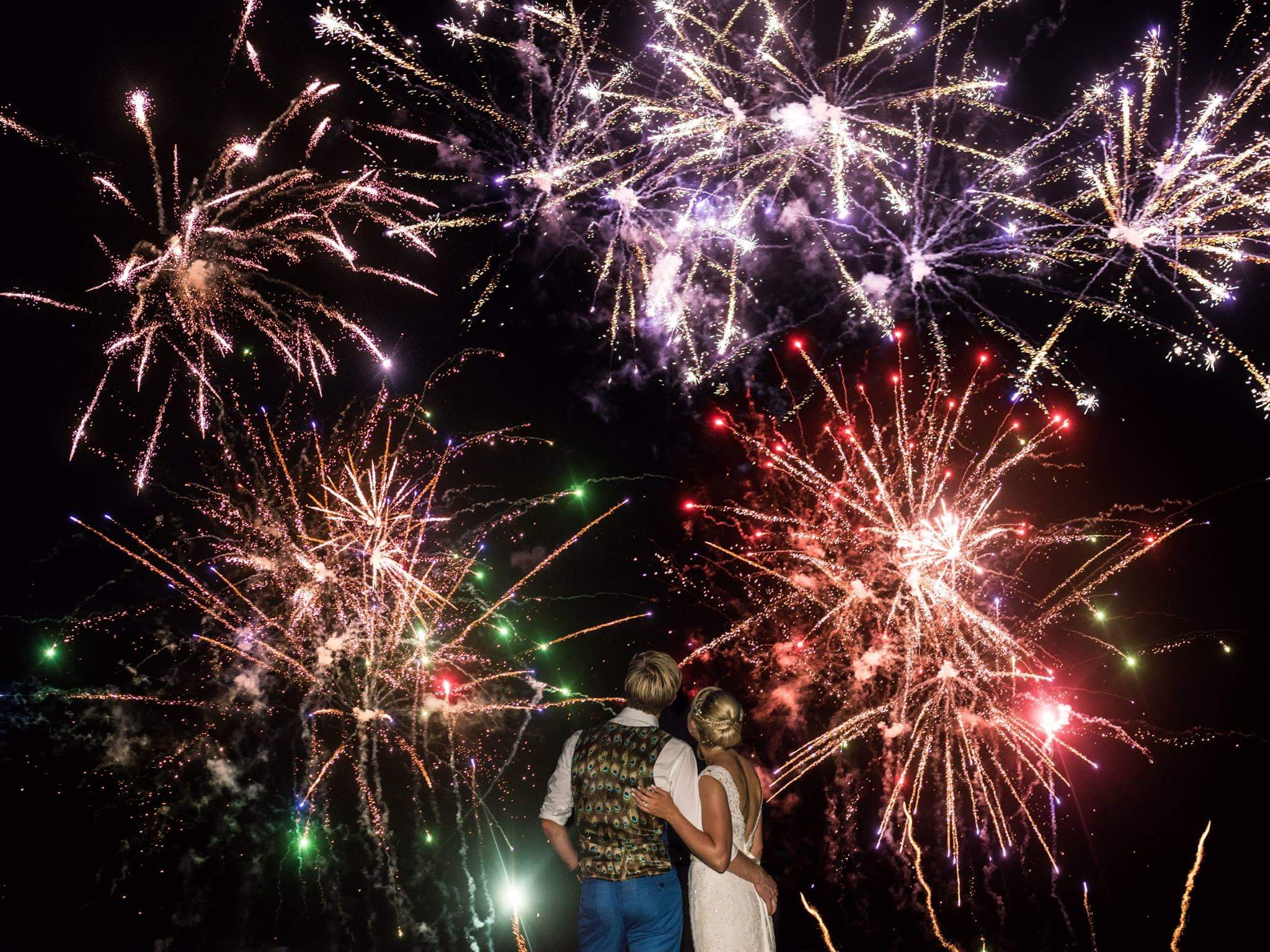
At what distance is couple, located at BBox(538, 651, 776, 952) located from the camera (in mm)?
2627

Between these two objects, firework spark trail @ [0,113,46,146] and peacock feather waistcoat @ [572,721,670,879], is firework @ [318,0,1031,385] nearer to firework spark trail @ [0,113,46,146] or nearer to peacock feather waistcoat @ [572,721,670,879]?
firework spark trail @ [0,113,46,146]

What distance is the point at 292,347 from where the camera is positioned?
5992 millimetres

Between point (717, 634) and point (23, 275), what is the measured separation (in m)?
6.42

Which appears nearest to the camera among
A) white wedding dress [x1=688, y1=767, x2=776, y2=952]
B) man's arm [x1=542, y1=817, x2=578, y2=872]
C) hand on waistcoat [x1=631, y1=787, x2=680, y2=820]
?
hand on waistcoat [x1=631, y1=787, x2=680, y2=820]

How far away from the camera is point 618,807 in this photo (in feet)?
8.73

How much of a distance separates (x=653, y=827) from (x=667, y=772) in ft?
0.85

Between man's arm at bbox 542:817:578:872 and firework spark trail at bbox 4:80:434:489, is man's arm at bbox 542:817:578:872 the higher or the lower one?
the lower one

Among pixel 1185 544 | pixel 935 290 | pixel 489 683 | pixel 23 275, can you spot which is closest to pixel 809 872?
pixel 489 683

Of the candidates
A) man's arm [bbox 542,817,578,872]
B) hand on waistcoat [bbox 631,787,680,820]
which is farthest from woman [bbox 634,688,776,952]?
man's arm [bbox 542,817,578,872]

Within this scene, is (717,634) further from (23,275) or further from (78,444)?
(23,275)

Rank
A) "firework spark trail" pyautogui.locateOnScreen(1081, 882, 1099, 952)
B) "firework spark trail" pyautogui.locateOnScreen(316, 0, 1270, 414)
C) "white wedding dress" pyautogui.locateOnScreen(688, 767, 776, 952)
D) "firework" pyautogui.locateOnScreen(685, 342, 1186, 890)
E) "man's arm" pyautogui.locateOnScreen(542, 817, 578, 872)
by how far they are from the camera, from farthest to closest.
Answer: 1. "firework" pyautogui.locateOnScreen(685, 342, 1186, 890)
2. "firework spark trail" pyautogui.locateOnScreen(316, 0, 1270, 414)
3. "firework spark trail" pyautogui.locateOnScreen(1081, 882, 1099, 952)
4. "man's arm" pyautogui.locateOnScreen(542, 817, 578, 872)
5. "white wedding dress" pyautogui.locateOnScreen(688, 767, 776, 952)

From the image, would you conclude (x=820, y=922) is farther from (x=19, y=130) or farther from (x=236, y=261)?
(x=19, y=130)

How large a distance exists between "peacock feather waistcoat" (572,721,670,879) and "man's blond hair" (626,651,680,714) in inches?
3.8

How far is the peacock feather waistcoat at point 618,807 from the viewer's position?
8.71 ft
